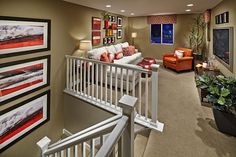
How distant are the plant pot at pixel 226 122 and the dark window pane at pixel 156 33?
6.67 meters

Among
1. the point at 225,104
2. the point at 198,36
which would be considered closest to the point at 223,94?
the point at 225,104

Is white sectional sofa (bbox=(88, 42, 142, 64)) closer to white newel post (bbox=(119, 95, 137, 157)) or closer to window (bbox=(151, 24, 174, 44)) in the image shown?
window (bbox=(151, 24, 174, 44))

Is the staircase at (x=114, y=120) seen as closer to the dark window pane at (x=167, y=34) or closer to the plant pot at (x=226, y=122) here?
the plant pot at (x=226, y=122)

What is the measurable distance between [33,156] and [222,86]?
12.3ft

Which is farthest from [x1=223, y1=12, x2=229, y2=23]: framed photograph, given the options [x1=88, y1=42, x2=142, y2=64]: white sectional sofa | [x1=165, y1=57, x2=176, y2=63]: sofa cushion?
[x1=88, y1=42, x2=142, y2=64]: white sectional sofa

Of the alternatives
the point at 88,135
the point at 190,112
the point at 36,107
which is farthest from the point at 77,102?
the point at 88,135

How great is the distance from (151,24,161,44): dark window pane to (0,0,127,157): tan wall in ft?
15.5

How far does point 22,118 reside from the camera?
10.3ft

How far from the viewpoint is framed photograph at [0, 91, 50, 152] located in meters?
2.83

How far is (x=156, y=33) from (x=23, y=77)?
7187 millimetres

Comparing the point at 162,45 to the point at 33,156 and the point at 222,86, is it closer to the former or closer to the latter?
the point at 222,86

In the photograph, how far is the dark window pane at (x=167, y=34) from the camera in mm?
8453

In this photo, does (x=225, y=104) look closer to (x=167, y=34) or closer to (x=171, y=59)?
(x=171, y=59)

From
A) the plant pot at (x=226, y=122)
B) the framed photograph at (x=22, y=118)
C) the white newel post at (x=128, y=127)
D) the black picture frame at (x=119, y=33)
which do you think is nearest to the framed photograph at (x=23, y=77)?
the framed photograph at (x=22, y=118)
